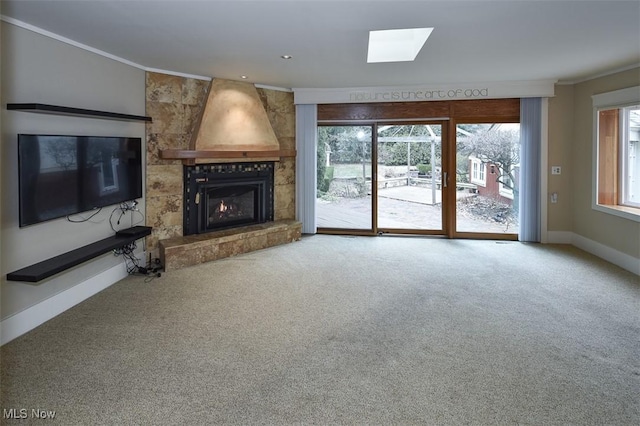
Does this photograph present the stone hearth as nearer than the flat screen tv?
No

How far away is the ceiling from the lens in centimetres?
288

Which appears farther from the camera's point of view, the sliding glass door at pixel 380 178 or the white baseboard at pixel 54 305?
the sliding glass door at pixel 380 178

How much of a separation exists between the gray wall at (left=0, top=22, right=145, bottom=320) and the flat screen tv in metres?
0.12

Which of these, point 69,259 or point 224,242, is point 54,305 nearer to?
point 69,259

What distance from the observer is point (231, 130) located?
219 inches

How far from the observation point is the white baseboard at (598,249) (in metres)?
4.70

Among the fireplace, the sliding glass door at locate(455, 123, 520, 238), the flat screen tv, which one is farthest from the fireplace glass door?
the sliding glass door at locate(455, 123, 520, 238)

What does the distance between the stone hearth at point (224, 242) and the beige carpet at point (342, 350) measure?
0.27m

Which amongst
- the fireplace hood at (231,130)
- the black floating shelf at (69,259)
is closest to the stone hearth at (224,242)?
the black floating shelf at (69,259)

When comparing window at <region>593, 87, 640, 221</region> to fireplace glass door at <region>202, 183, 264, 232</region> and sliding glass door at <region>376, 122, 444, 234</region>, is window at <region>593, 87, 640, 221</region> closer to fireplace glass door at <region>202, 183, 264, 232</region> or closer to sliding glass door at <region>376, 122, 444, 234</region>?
sliding glass door at <region>376, 122, 444, 234</region>

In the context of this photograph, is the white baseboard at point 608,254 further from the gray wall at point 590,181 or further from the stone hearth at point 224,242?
the stone hearth at point 224,242

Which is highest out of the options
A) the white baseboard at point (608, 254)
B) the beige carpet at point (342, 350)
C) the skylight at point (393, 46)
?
the skylight at point (393, 46)

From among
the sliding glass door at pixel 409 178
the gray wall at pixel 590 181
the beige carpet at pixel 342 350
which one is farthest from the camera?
the sliding glass door at pixel 409 178

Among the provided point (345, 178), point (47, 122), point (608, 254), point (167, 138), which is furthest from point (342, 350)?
point (345, 178)
